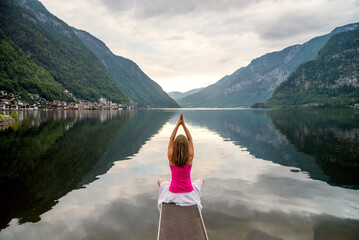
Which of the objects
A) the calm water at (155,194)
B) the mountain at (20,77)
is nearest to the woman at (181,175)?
the calm water at (155,194)

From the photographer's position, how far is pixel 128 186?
1076cm

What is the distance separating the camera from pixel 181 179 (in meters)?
6.33

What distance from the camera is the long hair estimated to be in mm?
6066

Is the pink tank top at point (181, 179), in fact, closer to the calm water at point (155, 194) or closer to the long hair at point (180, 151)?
the long hair at point (180, 151)

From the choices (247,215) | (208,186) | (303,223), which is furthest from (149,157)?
(303,223)

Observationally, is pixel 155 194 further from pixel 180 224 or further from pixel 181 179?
pixel 180 224

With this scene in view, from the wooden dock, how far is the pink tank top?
1.43 ft

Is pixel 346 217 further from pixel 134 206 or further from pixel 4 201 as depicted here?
pixel 4 201

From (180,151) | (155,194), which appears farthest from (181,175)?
(155,194)

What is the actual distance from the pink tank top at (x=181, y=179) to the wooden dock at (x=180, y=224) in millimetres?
437

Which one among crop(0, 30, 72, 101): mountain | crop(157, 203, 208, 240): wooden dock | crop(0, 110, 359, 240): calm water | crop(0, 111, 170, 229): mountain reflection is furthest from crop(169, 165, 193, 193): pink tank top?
crop(0, 30, 72, 101): mountain

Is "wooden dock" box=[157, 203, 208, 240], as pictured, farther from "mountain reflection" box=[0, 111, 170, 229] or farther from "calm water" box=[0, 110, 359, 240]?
"mountain reflection" box=[0, 111, 170, 229]

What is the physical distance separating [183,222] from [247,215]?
3128 mm

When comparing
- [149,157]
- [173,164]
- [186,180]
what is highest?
[173,164]
